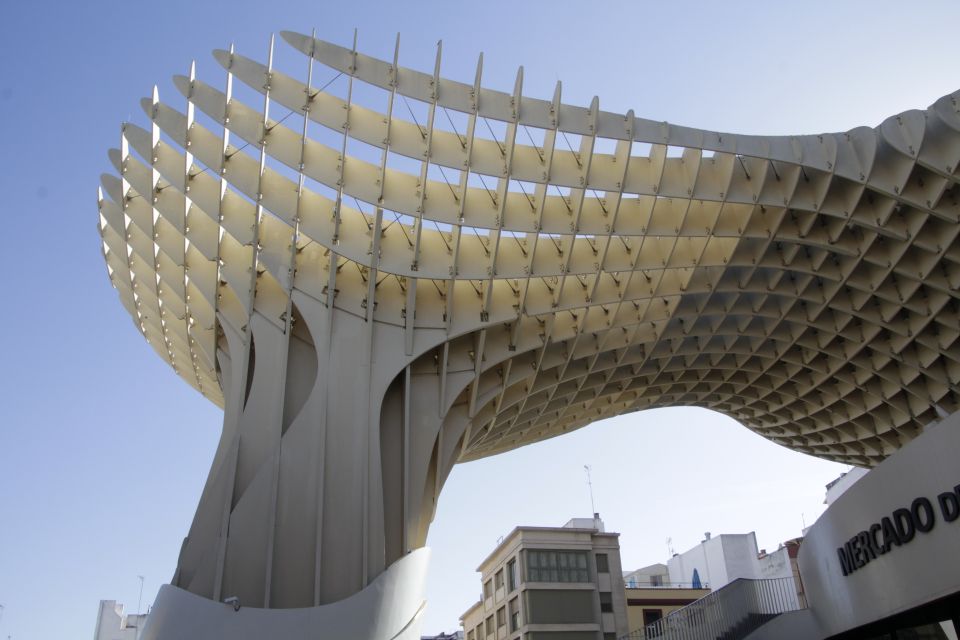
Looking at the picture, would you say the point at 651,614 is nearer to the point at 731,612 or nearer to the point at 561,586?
the point at 561,586

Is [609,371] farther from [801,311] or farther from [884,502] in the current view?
[884,502]

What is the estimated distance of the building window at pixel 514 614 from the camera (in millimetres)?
59750

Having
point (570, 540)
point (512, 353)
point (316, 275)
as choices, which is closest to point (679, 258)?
point (512, 353)

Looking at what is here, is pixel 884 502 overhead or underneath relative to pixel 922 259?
underneath

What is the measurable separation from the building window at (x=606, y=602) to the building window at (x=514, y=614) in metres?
6.42

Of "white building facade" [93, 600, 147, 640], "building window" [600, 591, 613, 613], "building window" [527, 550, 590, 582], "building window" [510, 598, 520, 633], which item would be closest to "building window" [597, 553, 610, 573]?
"building window" [527, 550, 590, 582]

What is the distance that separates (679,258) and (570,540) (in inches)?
1504

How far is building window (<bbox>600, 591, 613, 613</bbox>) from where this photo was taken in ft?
193

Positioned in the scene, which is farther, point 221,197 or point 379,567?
point 221,197

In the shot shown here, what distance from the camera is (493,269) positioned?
83.3 ft

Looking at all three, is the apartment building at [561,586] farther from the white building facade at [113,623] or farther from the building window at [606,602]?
the white building facade at [113,623]

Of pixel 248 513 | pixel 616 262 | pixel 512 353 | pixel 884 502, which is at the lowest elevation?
pixel 884 502

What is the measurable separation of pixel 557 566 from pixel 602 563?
372cm

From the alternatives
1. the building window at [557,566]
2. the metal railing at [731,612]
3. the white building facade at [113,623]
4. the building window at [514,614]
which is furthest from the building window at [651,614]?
the white building facade at [113,623]
